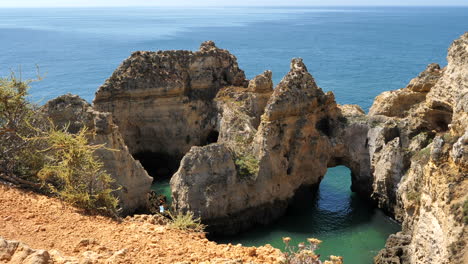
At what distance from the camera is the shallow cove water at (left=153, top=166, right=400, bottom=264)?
2250 cm

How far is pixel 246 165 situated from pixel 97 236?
1543 centimetres

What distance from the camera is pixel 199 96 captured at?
33188mm

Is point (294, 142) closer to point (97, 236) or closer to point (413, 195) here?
point (413, 195)

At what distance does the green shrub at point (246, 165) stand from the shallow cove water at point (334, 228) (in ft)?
10.1

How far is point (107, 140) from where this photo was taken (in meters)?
22.6

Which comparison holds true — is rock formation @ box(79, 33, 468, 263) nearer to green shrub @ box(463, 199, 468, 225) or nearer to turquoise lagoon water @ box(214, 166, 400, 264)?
turquoise lagoon water @ box(214, 166, 400, 264)

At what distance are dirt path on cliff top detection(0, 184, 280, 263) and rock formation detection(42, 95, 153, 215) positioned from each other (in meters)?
11.3

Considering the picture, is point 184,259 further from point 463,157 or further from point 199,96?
point 199,96

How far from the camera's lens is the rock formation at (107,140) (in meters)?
22.0

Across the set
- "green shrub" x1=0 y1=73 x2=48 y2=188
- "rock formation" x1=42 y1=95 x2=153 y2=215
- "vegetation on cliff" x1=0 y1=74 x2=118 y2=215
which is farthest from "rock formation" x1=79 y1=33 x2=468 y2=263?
"green shrub" x1=0 y1=73 x2=48 y2=188

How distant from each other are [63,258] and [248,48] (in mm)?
101181

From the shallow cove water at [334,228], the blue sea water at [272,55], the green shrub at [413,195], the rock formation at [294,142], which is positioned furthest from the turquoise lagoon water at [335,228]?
the blue sea water at [272,55]

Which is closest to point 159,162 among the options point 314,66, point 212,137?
point 212,137

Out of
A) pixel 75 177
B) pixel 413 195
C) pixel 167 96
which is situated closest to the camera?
pixel 75 177
